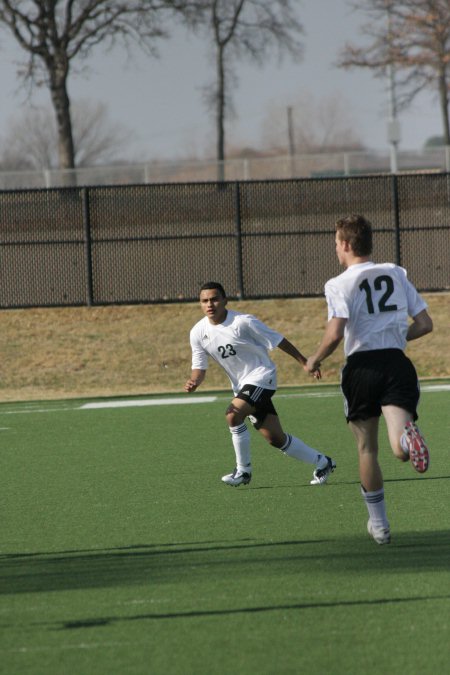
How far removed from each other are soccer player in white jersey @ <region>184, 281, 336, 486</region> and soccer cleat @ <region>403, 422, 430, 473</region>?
289 cm

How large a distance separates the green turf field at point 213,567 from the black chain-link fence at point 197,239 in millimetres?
10903

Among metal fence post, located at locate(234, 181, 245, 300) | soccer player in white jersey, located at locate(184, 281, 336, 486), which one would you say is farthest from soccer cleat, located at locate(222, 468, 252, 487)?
metal fence post, located at locate(234, 181, 245, 300)

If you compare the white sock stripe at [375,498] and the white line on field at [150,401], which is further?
the white line on field at [150,401]

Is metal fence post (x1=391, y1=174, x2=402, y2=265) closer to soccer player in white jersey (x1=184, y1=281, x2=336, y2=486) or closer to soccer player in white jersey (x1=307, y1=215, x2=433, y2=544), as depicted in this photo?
soccer player in white jersey (x1=184, y1=281, x2=336, y2=486)

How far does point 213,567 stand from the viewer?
6.85 meters

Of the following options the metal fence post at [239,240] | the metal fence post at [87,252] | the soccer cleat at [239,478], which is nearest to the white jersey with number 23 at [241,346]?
the soccer cleat at [239,478]

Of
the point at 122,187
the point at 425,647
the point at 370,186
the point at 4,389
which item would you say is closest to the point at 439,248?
the point at 370,186

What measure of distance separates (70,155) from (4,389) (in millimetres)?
22607

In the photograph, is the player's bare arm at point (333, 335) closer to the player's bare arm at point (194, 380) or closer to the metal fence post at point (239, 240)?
the player's bare arm at point (194, 380)

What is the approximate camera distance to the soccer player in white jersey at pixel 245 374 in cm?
974

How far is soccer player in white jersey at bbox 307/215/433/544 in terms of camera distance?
705cm

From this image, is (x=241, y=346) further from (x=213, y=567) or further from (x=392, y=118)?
(x=392, y=118)

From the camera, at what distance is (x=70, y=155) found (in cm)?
4062

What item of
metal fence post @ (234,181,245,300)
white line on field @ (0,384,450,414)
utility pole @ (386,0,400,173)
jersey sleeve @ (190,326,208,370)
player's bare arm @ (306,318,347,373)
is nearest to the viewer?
player's bare arm @ (306,318,347,373)
